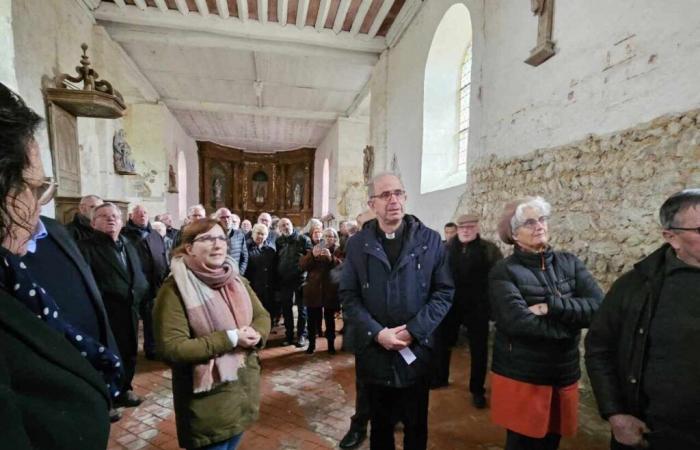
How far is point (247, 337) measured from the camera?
172 cm

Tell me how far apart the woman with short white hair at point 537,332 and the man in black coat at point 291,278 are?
299cm

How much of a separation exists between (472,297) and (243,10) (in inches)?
245

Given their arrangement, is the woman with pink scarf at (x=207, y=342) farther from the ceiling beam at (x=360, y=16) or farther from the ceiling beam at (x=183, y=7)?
the ceiling beam at (x=183, y=7)

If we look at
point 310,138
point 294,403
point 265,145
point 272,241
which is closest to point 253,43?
point 272,241

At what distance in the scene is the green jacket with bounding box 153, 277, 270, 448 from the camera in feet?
5.17

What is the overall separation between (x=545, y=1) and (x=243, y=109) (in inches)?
373

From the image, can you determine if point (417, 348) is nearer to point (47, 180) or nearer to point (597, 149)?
point (47, 180)

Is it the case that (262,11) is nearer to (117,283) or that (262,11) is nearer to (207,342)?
(117,283)

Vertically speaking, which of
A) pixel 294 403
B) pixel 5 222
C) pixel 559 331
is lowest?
pixel 294 403

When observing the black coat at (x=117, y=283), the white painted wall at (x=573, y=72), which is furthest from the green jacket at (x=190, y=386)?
the white painted wall at (x=573, y=72)

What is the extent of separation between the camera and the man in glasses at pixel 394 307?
183 cm

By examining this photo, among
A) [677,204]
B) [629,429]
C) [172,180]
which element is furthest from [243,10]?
[629,429]

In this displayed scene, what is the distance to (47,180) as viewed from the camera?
0.95 m

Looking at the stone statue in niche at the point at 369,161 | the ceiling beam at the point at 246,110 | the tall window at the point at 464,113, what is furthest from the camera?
the ceiling beam at the point at 246,110
